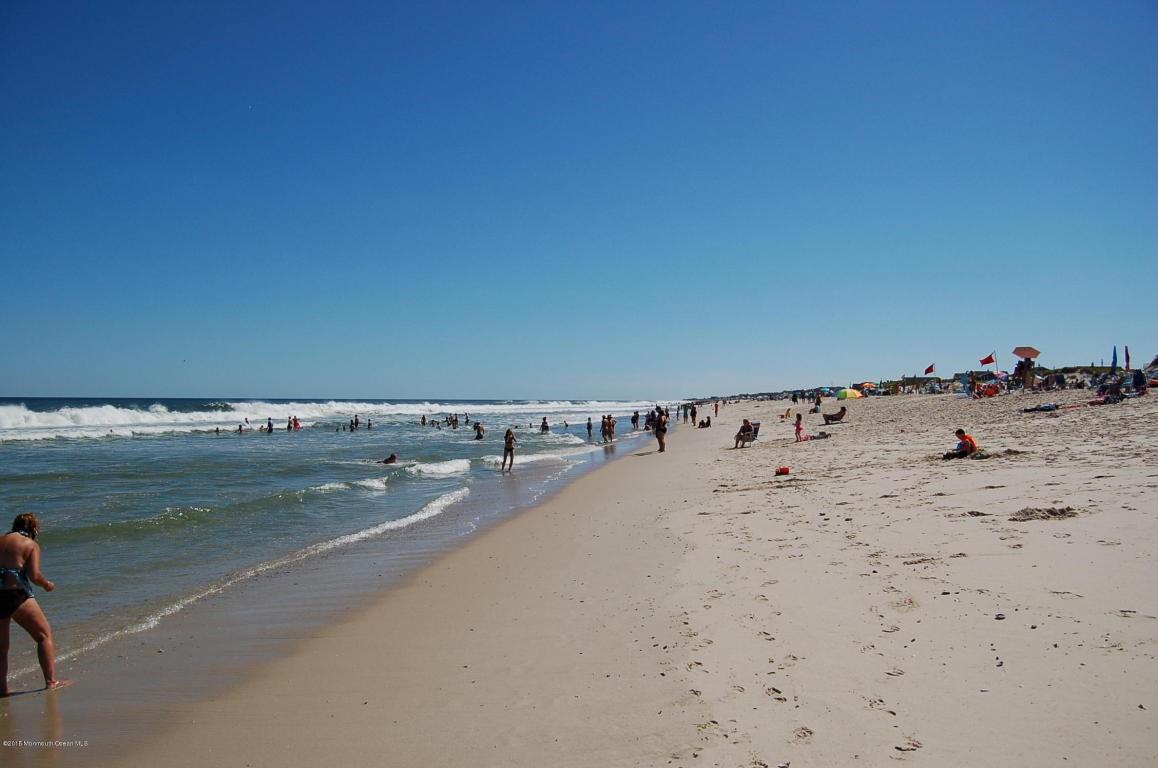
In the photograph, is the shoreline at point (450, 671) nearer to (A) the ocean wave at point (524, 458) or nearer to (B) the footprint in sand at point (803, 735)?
(B) the footprint in sand at point (803, 735)

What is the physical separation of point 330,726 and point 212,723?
102 centimetres

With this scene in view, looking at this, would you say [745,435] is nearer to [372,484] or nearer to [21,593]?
[372,484]

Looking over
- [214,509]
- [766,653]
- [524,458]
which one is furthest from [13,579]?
[524,458]

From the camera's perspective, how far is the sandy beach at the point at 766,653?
357cm

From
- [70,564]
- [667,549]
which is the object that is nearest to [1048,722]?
[667,549]

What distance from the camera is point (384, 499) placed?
16188 mm

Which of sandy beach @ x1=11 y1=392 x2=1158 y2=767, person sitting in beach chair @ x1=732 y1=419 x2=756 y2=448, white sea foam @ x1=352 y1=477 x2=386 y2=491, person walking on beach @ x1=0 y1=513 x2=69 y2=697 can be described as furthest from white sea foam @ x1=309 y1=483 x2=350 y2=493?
person sitting in beach chair @ x1=732 y1=419 x2=756 y2=448

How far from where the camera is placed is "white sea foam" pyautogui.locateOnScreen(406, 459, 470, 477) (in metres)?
22.2

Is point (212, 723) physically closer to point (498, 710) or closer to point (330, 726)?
point (330, 726)

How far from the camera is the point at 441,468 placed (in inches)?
926

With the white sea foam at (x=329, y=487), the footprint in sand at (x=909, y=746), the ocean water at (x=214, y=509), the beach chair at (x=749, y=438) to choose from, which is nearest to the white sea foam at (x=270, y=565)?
the ocean water at (x=214, y=509)

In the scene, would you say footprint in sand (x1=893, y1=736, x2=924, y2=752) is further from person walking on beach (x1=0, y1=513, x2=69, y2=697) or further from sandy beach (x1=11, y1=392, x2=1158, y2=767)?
person walking on beach (x1=0, y1=513, x2=69, y2=697)

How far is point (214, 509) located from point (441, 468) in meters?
10.1

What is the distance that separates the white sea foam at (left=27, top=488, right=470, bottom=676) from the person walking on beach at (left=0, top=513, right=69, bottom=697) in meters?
0.72
